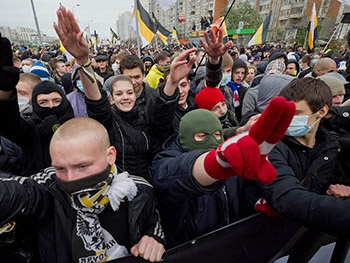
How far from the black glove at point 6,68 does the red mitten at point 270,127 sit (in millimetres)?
1348

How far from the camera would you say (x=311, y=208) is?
111 cm

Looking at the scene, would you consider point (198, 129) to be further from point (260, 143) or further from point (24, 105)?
point (24, 105)

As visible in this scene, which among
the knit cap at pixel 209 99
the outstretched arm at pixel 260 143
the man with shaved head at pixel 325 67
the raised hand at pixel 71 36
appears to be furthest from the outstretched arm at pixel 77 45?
the man with shaved head at pixel 325 67

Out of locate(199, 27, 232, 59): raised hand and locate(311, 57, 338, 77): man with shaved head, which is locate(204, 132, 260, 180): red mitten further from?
locate(311, 57, 338, 77): man with shaved head

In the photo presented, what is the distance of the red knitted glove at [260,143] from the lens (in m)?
0.74

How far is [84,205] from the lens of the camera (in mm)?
1236

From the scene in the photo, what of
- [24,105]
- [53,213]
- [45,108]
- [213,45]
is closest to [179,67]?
[213,45]

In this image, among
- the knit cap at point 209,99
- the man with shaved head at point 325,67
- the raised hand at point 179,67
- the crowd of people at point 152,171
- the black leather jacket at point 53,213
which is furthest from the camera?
the man with shaved head at point 325,67

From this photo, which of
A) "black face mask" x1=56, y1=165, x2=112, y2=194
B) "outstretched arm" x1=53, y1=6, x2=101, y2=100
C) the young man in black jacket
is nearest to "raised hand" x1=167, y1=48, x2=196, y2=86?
"outstretched arm" x1=53, y1=6, x2=101, y2=100

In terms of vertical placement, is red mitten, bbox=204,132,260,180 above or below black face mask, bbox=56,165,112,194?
above

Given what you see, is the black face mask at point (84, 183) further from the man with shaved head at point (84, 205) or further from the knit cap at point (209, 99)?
the knit cap at point (209, 99)

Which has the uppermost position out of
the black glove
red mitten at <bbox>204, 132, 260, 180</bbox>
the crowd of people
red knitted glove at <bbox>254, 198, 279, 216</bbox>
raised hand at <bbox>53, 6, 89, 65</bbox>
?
raised hand at <bbox>53, 6, 89, 65</bbox>

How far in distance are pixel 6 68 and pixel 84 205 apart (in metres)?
0.88

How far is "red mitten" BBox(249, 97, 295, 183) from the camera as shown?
0.74 meters
